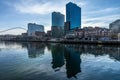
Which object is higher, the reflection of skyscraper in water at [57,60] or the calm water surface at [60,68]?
the calm water surface at [60,68]

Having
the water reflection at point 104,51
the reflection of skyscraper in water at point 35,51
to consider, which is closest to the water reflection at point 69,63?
the reflection of skyscraper in water at point 35,51

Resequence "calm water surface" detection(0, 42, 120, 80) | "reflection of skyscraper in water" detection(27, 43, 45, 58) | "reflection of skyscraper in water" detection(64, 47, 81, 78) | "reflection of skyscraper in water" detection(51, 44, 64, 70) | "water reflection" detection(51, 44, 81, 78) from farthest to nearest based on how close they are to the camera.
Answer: "reflection of skyscraper in water" detection(27, 43, 45, 58), "reflection of skyscraper in water" detection(51, 44, 64, 70), "water reflection" detection(51, 44, 81, 78), "reflection of skyscraper in water" detection(64, 47, 81, 78), "calm water surface" detection(0, 42, 120, 80)

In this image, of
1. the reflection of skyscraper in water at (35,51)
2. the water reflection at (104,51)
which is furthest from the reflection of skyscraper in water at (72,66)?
the reflection of skyscraper in water at (35,51)

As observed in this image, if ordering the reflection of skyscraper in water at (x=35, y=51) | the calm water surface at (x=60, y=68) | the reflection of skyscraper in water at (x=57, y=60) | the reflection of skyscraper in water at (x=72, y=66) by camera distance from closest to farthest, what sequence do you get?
1. the calm water surface at (x=60, y=68)
2. the reflection of skyscraper in water at (x=72, y=66)
3. the reflection of skyscraper in water at (x=57, y=60)
4. the reflection of skyscraper in water at (x=35, y=51)

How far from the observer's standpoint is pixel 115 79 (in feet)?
71.5

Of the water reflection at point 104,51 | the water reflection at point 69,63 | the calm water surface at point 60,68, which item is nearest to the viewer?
the calm water surface at point 60,68

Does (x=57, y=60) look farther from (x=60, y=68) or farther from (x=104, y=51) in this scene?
(x=104, y=51)

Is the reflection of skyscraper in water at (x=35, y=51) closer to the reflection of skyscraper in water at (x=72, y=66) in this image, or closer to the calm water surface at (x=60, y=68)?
the calm water surface at (x=60, y=68)

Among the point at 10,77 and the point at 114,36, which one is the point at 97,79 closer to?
the point at 10,77

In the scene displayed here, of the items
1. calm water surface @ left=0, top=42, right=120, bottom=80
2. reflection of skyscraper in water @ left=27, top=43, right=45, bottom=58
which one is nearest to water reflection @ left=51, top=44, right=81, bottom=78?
calm water surface @ left=0, top=42, right=120, bottom=80

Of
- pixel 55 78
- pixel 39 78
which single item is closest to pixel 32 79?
pixel 39 78

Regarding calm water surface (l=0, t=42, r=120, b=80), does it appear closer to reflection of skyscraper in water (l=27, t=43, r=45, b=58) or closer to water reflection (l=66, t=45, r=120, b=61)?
water reflection (l=66, t=45, r=120, b=61)

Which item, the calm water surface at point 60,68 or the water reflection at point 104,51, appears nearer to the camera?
the calm water surface at point 60,68

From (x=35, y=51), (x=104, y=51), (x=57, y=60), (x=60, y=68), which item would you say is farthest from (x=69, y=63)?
(x=35, y=51)
